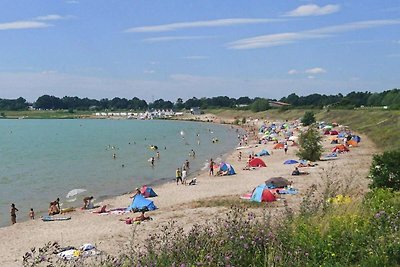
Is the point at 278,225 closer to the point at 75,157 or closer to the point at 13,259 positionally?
the point at 13,259

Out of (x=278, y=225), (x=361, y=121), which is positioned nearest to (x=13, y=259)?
(x=278, y=225)

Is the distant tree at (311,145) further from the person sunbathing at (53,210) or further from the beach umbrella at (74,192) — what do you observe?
the person sunbathing at (53,210)

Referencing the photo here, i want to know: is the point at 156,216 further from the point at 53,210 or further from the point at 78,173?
the point at 78,173

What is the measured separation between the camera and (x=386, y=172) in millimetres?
16297

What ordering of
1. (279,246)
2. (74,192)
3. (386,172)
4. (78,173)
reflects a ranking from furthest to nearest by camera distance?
1. (78,173)
2. (74,192)
3. (386,172)
4. (279,246)

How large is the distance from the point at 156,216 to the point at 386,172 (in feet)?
33.2

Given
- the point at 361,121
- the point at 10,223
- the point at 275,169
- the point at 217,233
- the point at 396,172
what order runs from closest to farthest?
the point at 217,233
the point at 396,172
the point at 10,223
the point at 275,169
the point at 361,121

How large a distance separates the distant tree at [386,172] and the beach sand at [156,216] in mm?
702

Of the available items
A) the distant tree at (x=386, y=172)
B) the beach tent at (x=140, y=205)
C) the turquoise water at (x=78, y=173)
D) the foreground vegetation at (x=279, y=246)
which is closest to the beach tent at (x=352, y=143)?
the turquoise water at (x=78, y=173)

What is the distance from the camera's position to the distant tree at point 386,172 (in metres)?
15.9

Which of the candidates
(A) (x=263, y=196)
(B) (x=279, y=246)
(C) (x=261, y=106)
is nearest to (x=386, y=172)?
(A) (x=263, y=196)

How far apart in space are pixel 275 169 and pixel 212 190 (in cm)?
910

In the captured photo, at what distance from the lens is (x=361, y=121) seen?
254 feet

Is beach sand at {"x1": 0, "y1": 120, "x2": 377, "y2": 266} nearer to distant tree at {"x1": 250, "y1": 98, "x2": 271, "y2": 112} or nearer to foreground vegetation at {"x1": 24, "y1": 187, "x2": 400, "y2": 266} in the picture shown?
foreground vegetation at {"x1": 24, "y1": 187, "x2": 400, "y2": 266}
